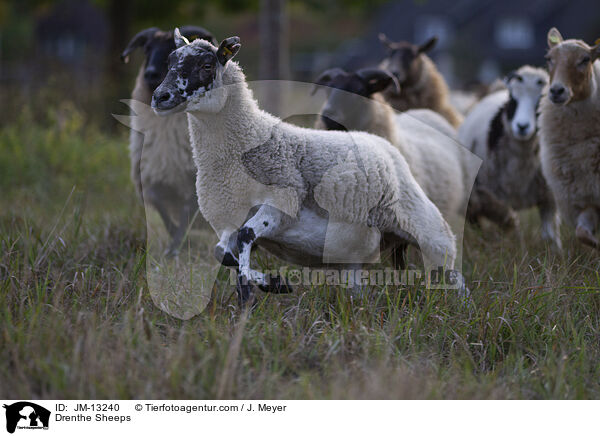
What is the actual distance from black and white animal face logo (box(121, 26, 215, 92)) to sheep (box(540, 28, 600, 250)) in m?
2.25

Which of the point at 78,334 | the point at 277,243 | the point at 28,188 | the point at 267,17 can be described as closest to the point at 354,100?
the point at 277,243

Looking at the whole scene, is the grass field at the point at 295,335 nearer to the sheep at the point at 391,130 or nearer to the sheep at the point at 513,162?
the sheep at the point at 391,130

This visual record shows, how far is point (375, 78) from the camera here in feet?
15.8

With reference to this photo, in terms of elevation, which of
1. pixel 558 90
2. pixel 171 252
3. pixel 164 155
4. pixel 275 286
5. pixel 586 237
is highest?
pixel 558 90

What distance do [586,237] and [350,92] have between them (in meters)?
1.79

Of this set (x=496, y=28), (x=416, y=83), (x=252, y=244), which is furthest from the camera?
(x=496, y=28)

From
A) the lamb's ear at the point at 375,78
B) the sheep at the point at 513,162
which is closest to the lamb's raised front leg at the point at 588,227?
the sheep at the point at 513,162

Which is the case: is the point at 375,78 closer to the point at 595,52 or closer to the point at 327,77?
the point at 327,77

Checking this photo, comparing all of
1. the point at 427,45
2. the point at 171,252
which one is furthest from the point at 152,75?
the point at 427,45

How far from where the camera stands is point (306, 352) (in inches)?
120

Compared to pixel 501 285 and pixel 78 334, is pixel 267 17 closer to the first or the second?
pixel 501 285

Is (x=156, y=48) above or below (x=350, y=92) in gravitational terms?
above

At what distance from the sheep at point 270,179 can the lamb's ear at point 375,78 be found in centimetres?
120
